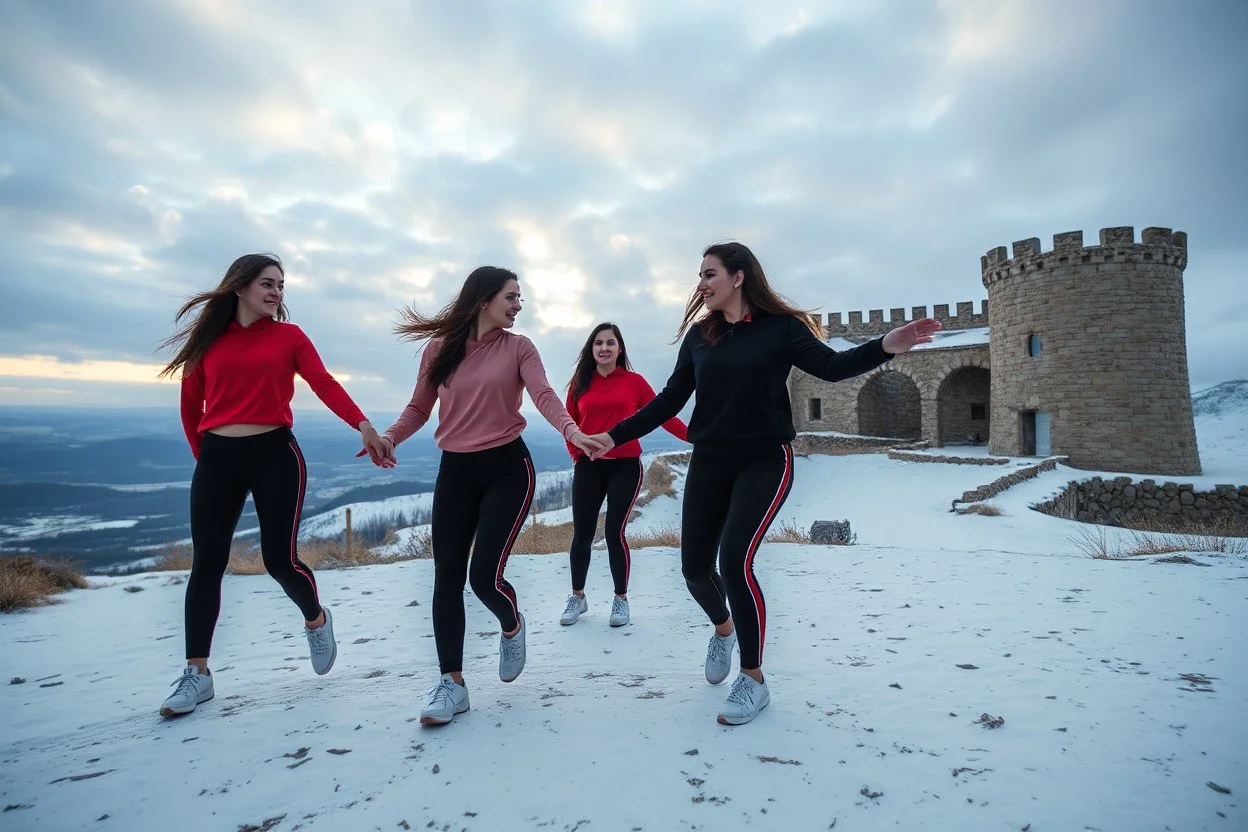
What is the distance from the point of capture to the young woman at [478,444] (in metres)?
2.69

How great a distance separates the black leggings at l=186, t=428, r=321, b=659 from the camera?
111 inches

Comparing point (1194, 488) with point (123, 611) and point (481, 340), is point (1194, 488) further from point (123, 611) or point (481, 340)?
point (123, 611)

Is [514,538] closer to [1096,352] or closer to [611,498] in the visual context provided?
[611,498]

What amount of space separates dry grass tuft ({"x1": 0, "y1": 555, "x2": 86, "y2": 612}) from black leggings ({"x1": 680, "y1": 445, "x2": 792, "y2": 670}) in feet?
19.6

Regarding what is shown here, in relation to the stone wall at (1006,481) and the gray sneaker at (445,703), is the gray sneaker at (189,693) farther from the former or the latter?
the stone wall at (1006,481)

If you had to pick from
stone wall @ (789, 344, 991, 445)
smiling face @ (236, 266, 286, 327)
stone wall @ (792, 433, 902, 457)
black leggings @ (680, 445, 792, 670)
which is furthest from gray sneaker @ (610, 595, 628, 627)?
stone wall @ (792, 433, 902, 457)

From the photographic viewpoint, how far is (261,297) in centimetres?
301

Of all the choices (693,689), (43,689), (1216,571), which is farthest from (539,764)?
(1216,571)

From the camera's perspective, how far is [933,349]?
2316 cm

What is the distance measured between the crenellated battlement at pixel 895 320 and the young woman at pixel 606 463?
20751mm

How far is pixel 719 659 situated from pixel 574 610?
1730mm

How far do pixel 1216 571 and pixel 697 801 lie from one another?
5.34 meters

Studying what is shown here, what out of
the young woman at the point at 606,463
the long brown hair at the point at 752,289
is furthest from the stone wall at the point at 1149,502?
the long brown hair at the point at 752,289

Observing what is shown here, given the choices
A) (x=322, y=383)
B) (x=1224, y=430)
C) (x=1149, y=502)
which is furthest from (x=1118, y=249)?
(x=1224, y=430)
